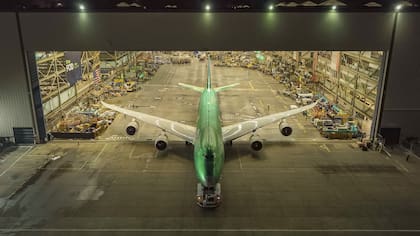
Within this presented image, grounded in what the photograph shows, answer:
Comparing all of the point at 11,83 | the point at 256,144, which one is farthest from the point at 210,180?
the point at 11,83

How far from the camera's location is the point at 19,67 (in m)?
38.4

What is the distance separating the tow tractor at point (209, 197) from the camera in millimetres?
27312

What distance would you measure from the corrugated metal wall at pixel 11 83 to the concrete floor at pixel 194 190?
353cm

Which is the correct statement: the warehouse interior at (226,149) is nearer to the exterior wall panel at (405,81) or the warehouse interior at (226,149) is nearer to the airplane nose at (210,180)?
the exterior wall panel at (405,81)

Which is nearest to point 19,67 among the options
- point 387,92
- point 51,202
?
point 51,202

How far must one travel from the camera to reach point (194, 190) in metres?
30.2

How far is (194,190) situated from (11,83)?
25.1 metres

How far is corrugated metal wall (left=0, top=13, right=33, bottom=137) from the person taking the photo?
121 ft

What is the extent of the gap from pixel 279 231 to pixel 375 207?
899 centimetres

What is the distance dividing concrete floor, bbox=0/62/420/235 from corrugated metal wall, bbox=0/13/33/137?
3533 millimetres

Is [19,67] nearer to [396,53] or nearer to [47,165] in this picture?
[47,165]

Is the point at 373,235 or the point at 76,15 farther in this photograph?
the point at 76,15

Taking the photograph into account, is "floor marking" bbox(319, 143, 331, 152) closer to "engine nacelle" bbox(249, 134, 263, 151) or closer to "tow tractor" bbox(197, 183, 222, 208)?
"engine nacelle" bbox(249, 134, 263, 151)

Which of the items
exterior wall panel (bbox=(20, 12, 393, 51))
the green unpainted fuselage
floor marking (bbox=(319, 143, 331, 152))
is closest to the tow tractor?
the green unpainted fuselage
